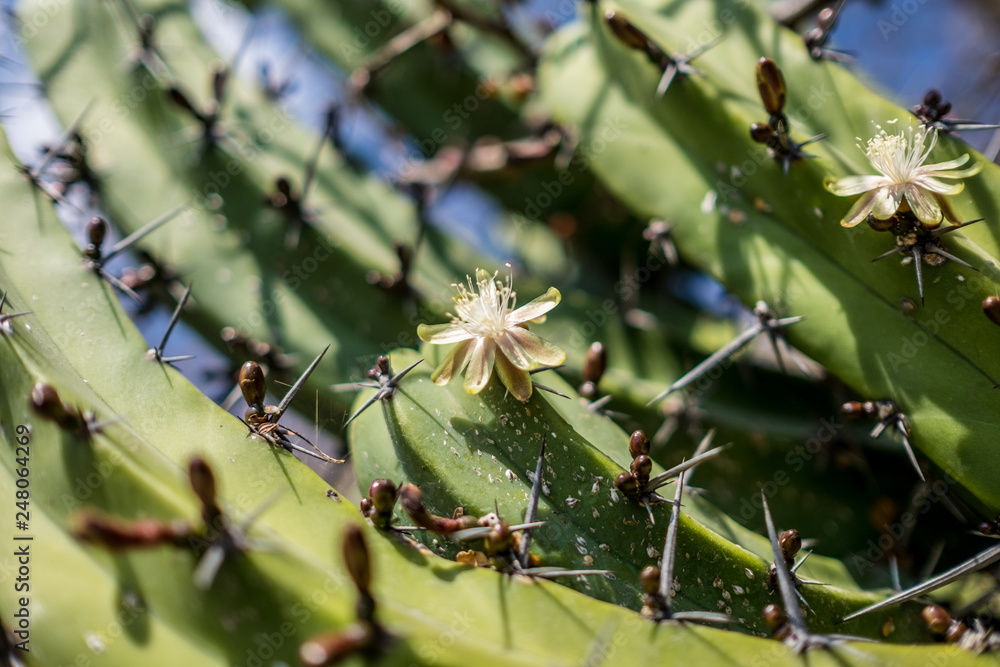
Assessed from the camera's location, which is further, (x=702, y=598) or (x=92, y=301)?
(x=92, y=301)

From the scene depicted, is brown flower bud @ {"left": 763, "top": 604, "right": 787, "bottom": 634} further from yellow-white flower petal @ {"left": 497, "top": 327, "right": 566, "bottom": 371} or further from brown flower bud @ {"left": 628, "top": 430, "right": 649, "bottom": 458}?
yellow-white flower petal @ {"left": 497, "top": 327, "right": 566, "bottom": 371}

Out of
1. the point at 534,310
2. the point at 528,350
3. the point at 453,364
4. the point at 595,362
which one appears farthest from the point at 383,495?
the point at 595,362

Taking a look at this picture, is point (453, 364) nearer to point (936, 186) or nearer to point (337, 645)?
point (337, 645)

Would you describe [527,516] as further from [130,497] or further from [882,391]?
[882,391]

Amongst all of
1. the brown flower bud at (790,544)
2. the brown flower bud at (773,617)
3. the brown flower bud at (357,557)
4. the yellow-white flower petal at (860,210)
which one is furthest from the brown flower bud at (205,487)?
the yellow-white flower petal at (860,210)

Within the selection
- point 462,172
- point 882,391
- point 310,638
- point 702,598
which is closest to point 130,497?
point 310,638

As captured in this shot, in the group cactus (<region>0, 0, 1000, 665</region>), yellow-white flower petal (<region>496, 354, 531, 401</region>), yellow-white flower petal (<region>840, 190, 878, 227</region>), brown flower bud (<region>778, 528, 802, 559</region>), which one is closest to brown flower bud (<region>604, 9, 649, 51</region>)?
cactus (<region>0, 0, 1000, 665</region>)

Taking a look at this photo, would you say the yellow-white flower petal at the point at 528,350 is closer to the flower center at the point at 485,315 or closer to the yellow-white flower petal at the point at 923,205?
the flower center at the point at 485,315
